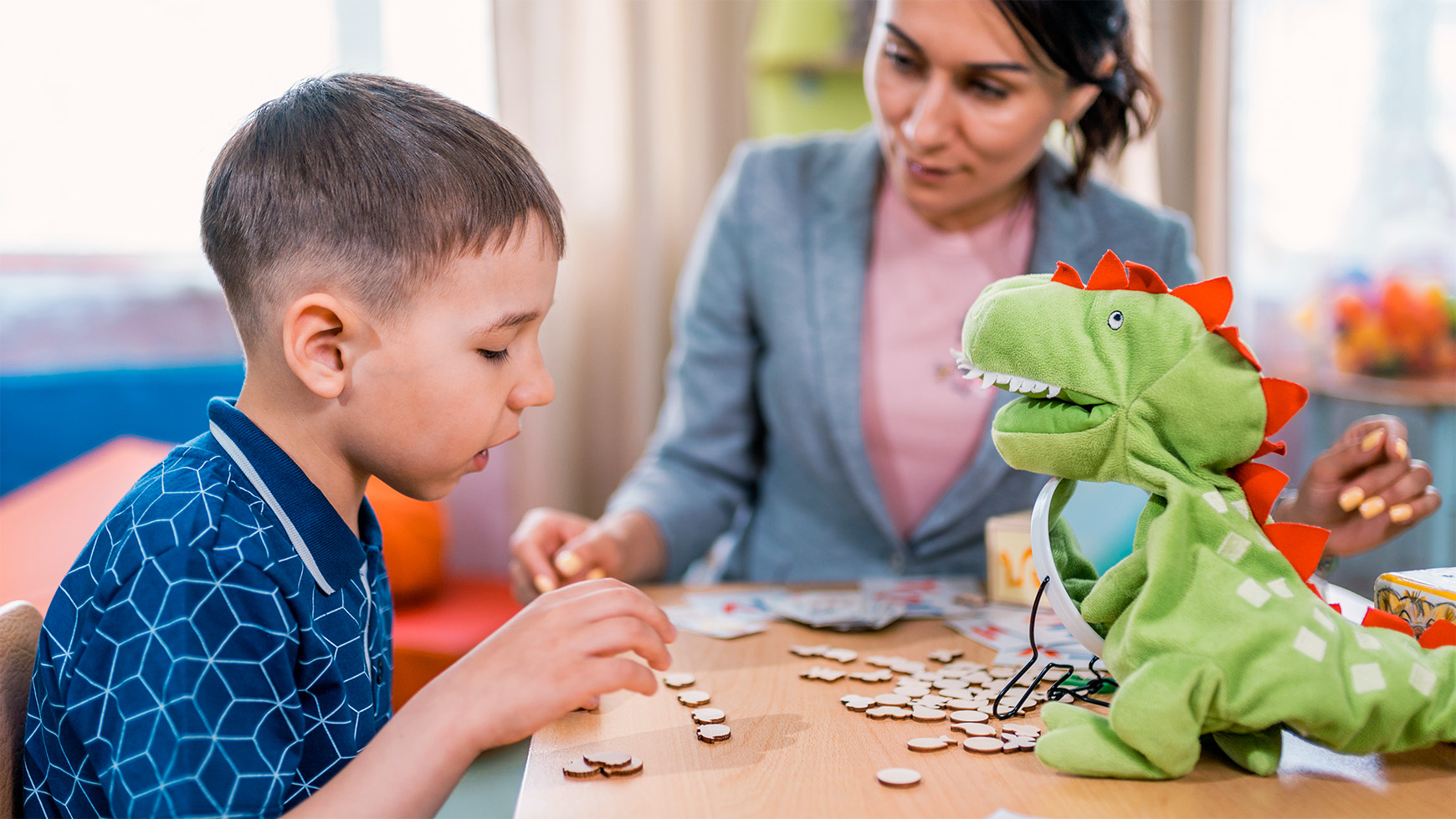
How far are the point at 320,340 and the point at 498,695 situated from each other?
275mm

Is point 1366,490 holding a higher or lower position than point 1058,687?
higher

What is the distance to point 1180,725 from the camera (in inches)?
22.4

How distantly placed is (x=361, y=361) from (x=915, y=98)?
0.75 meters

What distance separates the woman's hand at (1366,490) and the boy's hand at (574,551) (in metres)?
0.66

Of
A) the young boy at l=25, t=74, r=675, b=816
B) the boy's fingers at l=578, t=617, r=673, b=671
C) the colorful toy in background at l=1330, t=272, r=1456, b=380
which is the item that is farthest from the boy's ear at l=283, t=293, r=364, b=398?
the colorful toy in background at l=1330, t=272, r=1456, b=380

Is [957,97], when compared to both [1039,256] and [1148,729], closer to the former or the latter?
[1039,256]

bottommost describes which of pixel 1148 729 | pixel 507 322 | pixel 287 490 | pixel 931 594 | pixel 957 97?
pixel 931 594

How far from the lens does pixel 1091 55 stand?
1.17 metres

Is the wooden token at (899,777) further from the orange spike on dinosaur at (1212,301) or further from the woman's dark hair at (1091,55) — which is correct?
the woman's dark hair at (1091,55)

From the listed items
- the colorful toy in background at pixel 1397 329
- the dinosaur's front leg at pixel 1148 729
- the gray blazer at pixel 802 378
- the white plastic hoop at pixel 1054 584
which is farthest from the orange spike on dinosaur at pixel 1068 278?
the colorful toy in background at pixel 1397 329

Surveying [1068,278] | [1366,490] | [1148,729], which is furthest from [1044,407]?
[1366,490]

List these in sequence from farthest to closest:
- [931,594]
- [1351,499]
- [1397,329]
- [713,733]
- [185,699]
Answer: [1397,329] < [931,594] < [1351,499] < [713,733] < [185,699]

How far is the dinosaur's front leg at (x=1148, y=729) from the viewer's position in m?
0.57

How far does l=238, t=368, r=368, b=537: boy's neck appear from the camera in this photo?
0.73m
